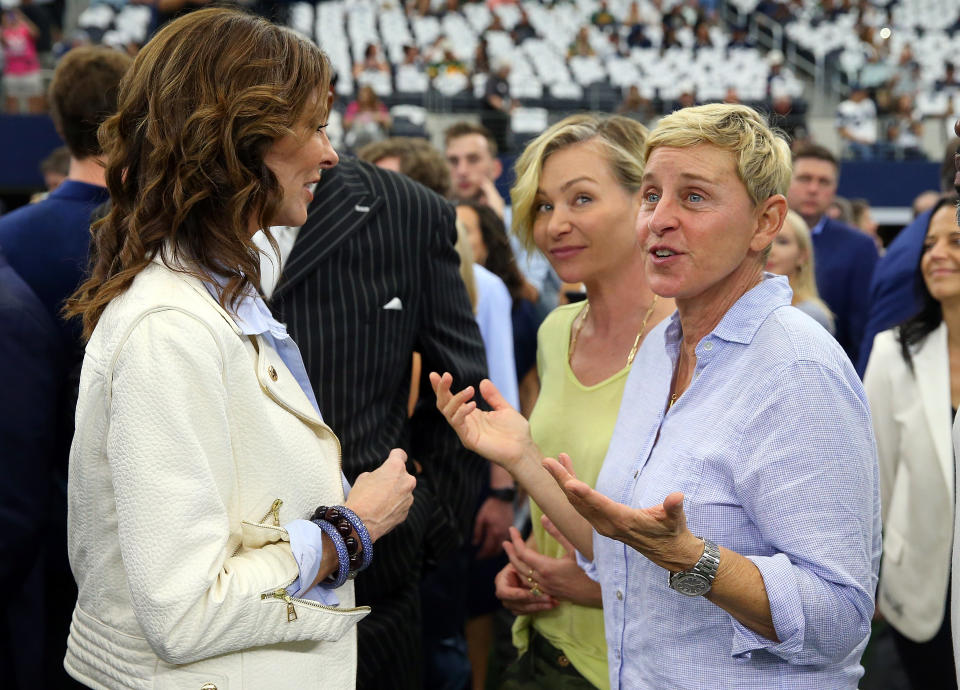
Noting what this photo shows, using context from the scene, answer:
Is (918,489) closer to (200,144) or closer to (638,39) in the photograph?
(200,144)

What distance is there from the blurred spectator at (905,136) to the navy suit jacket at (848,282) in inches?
315

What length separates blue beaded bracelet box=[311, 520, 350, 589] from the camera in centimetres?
142

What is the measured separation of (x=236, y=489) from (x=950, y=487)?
2.02m

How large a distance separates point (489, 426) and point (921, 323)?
1.49m

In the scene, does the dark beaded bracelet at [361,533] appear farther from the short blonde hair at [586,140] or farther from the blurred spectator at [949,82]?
the blurred spectator at [949,82]

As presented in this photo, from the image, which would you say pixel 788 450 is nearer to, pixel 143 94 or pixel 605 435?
pixel 605 435

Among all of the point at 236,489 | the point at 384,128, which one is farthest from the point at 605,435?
the point at 384,128

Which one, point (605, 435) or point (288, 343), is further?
point (605, 435)

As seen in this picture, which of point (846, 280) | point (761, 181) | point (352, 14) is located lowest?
point (352, 14)

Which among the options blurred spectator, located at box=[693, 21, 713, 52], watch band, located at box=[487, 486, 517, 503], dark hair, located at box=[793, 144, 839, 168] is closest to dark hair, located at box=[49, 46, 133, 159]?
watch band, located at box=[487, 486, 517, 503]

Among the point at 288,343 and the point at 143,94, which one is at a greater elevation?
the point at 143,94

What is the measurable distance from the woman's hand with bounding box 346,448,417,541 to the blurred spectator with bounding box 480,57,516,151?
937cm

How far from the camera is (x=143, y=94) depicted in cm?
138

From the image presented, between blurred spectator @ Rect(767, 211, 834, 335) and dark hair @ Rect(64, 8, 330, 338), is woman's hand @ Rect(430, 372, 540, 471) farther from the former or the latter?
blurred spectator @ Rect(767, 211, 834, 335)
